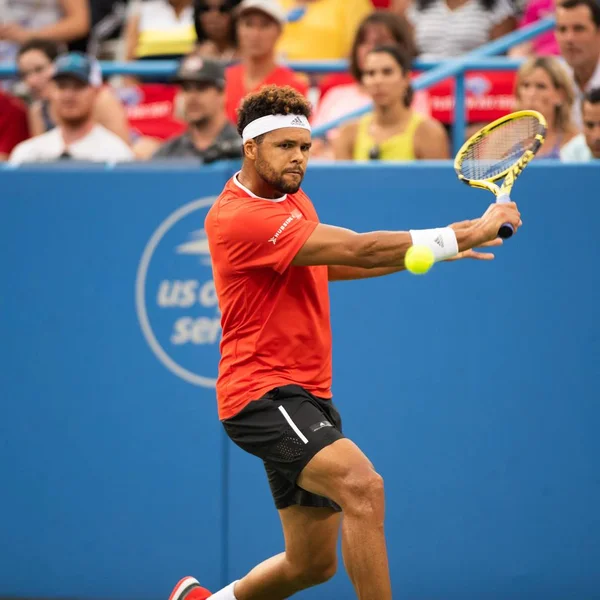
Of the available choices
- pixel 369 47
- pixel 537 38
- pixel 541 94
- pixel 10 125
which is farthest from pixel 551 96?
pixel 10 125

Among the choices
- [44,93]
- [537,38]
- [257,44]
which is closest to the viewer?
[257,44]

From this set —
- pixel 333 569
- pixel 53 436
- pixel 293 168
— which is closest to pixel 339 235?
pixel 293 168

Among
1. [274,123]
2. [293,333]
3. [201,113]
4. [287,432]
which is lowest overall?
[287,432]

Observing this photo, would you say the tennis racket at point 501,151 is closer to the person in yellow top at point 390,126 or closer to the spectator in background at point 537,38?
the person in yellow top at point 390,126

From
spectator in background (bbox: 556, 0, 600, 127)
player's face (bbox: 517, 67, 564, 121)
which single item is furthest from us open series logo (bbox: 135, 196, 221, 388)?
spectator in background (bbox: 556, 0, 600, 127)

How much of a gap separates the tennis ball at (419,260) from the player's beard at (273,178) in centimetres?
67

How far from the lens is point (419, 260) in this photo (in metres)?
4.05

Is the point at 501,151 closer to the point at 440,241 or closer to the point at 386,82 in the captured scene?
the point at 440,241

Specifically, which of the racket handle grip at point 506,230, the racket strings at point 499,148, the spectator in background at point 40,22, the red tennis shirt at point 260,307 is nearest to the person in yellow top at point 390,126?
the racket strings at point 499,148

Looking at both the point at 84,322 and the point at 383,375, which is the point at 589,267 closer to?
the point at 383,375

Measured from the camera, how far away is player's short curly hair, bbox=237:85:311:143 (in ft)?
15.0

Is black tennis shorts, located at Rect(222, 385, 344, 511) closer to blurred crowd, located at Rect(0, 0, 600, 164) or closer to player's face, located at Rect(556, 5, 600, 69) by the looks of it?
blurred crowd, located at Rect(0, 0, 600, 164)

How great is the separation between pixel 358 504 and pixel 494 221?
115 cm

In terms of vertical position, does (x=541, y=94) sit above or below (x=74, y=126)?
below
